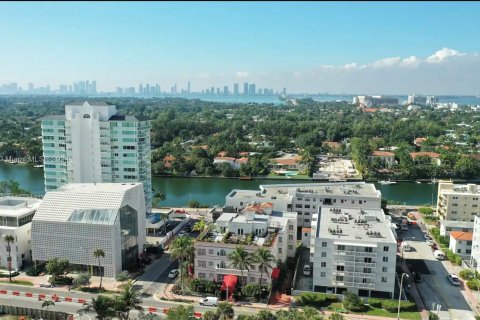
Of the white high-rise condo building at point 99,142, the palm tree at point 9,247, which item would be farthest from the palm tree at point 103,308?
the white high-rise condo building at point 99,142

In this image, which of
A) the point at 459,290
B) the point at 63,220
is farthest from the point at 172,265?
the point at 459,290

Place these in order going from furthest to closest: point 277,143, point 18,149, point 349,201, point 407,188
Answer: point 277,143 → point 18,149 → point 407,188 → point 349,201

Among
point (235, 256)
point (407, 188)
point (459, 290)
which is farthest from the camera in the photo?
point (407, 188)

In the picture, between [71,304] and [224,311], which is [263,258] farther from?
[71,304]

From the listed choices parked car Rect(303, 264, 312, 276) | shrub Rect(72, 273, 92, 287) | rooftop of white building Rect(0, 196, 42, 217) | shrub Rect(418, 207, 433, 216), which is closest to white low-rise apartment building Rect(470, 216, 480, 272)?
parked car Rect(303, 264, 312, 276)

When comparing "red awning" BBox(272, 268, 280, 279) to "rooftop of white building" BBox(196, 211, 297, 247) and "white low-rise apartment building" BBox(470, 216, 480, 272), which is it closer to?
"rooftop of white building" BBox(196, 211, 297, 247)

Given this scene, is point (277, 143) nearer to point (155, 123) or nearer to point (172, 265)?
point (155, 123)
